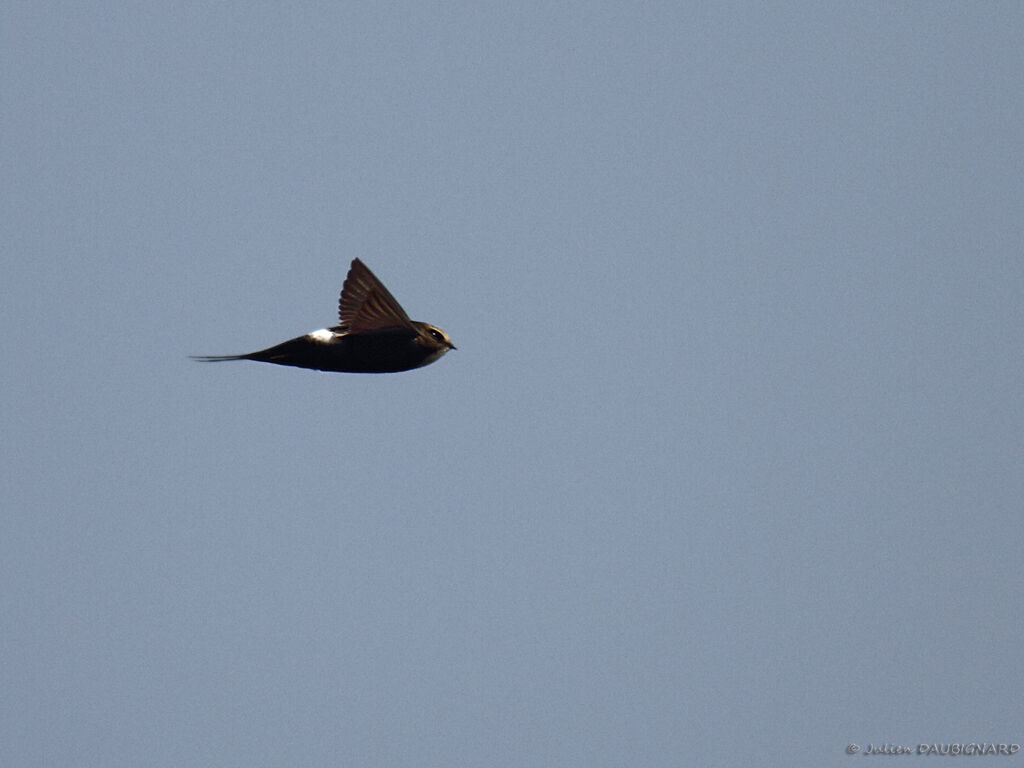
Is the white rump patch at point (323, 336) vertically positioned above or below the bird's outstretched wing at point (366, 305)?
below

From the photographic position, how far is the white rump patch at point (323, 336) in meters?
15.3

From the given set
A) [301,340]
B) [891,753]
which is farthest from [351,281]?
[891,753]

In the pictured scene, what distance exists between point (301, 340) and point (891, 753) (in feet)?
49.4

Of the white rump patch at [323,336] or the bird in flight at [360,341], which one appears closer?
the bird in flight at [360,341]

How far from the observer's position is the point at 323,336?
50.2 ft

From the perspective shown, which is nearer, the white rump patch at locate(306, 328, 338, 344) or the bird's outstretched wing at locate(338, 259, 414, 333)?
the bird's outstretched wing at locate(338, 259, 414, 333)

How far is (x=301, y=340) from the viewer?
1523 cm

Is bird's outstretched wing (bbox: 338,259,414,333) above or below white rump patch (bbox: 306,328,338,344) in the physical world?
above

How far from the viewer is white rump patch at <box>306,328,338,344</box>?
50.2 feet

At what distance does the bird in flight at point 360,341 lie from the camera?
1495cm

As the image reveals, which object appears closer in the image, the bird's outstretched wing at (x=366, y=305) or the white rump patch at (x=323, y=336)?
the bird's outstretched wing at (x=366, y=305)

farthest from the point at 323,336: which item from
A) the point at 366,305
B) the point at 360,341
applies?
the point at 366,305

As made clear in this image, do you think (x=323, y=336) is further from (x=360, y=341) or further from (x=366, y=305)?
(x=366, y=305)

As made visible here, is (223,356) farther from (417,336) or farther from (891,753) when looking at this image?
(891,753)
